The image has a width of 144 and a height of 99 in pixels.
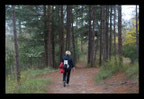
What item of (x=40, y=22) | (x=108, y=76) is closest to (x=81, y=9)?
(x=40, y=22)

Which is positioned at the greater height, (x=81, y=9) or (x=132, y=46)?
(x=81, y=9)

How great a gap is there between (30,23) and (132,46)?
1745cm

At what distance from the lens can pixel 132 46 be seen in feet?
73.7

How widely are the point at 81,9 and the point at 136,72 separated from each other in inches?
652

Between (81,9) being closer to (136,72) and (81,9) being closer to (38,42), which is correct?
(38,42)
